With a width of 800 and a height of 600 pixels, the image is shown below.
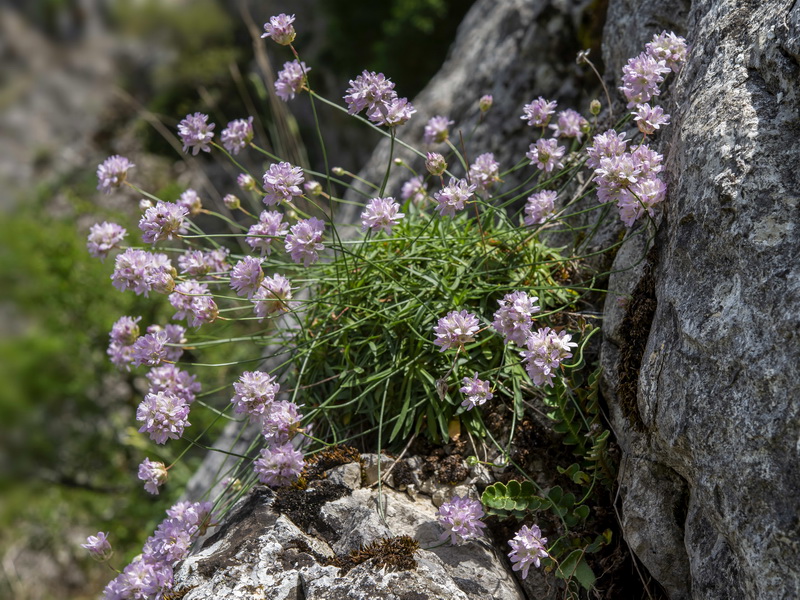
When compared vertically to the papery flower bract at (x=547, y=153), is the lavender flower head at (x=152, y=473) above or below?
below

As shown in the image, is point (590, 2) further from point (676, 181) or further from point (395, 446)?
point (395, 446)

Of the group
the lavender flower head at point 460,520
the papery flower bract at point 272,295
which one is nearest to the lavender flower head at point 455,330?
the lavender flower head at point 460,520

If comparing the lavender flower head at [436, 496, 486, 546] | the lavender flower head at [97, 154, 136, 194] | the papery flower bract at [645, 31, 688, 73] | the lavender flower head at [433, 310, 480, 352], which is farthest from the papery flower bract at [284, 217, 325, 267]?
the papery flower bract at [645, 31, 688, 73]

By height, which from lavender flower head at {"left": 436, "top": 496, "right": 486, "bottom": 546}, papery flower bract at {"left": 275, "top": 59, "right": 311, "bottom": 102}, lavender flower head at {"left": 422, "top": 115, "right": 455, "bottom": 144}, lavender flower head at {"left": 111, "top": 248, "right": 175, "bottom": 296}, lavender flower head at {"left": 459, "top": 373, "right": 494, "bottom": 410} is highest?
lavender flower head at {"left": 422, "top": 115, "right": 455, "bottom": 144}

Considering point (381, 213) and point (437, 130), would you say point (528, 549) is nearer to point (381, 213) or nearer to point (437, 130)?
point (381, 213)

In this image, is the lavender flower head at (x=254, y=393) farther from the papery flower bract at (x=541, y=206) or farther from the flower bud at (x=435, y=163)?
the papery flower bract at (x=541, y=206)

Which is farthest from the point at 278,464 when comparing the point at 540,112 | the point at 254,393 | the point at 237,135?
the point at 540,112

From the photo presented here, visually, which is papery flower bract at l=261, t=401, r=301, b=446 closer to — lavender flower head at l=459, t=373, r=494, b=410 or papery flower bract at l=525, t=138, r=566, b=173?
lavender flower head at l=459, t=373, r=494, b=410
